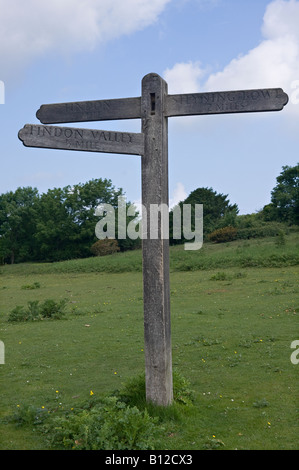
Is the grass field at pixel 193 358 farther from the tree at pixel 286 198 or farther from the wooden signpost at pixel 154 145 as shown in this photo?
the tree at pixel 286 198

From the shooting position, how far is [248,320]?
12141 millimetres

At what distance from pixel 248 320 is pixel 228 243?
75.7ft

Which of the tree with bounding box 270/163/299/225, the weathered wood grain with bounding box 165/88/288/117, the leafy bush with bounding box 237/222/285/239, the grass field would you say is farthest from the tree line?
the weathered wood grain with bounding box 165/88/288/117

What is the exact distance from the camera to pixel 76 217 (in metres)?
52.9

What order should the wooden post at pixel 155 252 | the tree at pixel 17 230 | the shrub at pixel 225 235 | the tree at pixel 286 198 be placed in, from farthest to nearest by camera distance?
the tree at pixel 17 230
the tree at pixel 286 198
the shrub at pixel 225 235
the wooden post at pixel 155 252

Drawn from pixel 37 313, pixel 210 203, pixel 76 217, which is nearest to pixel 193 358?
pixel 37 313

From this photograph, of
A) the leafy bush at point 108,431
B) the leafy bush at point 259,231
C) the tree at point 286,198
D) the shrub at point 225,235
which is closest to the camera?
the leafy bush at point 108,431

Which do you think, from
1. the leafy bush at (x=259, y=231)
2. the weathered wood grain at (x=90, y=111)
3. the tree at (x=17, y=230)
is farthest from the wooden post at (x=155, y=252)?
the tree at (x=17, y=230)

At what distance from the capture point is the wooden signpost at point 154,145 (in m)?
5.50

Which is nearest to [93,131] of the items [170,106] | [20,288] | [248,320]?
[170,106]

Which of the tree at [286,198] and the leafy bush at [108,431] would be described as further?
the tree at [286,198]

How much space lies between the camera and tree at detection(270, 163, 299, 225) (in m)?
43.7

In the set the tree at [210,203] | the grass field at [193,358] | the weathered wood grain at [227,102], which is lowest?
the grass field at [193,358]

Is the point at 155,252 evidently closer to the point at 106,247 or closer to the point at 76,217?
A: the point at 106,247
